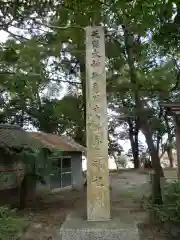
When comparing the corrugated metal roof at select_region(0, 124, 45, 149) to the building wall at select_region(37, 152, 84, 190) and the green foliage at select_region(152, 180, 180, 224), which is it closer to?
the building wall at select_region(37, 152, 84, 190)

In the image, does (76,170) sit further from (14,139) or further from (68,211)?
(68,211)

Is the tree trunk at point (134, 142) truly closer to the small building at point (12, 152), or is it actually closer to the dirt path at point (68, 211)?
the dirt path at point (68, 211)

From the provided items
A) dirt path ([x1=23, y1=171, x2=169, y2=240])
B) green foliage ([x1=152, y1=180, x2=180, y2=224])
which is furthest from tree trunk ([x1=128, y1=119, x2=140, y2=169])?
green foliage ([x1=152, y1=180, x2=180, y2=224])

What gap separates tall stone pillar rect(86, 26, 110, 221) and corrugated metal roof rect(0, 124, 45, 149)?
7.08 metres

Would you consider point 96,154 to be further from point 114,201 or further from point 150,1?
point 114,201

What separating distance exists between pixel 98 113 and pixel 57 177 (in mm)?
12543

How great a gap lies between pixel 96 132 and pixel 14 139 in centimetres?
880

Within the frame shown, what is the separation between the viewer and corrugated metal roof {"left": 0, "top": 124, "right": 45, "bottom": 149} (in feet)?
40.7

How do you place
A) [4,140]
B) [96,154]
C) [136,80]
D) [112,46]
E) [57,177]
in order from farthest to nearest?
[57,177] < [4,140] < [136,80] < [112,46] < [96,154]

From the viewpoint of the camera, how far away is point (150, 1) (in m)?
3.96

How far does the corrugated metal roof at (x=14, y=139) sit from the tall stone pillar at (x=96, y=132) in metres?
7.08

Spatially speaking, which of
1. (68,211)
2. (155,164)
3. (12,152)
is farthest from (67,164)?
(155,164)

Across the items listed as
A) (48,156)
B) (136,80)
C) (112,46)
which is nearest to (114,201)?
(48,156)

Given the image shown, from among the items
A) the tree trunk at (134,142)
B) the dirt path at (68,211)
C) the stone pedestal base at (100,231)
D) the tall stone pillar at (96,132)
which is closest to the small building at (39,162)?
the dirt path at (68,211)
